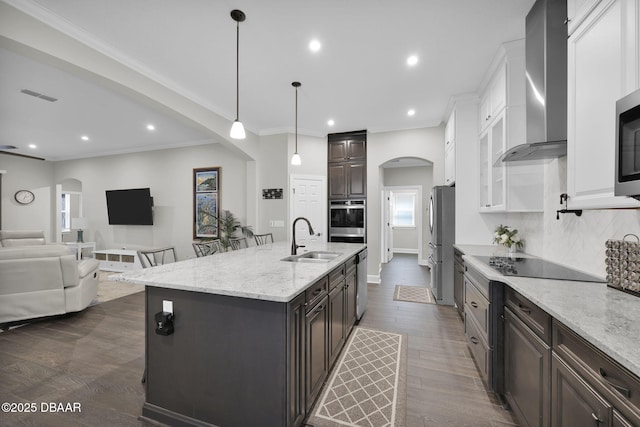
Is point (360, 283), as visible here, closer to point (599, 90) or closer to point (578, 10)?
point (599, 90)

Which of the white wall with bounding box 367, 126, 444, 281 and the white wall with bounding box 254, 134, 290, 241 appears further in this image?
the white wall with bounding box 254, 134, 290, 241

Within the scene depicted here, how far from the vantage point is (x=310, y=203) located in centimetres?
529

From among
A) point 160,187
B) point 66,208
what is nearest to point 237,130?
point 160,187

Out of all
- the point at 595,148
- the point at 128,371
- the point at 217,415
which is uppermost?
the point at 595,148

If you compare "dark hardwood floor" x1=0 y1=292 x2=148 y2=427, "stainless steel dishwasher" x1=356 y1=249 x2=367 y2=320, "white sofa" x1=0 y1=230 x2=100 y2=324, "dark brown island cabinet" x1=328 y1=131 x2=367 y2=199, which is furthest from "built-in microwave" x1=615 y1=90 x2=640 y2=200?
"white sofa" x1=0 y1=230 x2=100 y2=324

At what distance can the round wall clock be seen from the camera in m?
6.86

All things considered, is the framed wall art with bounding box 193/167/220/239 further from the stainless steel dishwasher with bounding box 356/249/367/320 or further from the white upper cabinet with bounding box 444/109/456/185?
the white upper cabinet with bounding box 444/109/456/185

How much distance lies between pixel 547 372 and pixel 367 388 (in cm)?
124

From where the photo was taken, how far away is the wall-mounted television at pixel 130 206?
6227 millimetres

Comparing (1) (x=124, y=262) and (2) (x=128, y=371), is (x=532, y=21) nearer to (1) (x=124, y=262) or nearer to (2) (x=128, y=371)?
(2) (x=128, y=371)

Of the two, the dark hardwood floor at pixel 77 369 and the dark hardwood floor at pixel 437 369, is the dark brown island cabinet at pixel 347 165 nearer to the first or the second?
the dark hardwood floor at pixel 437 369

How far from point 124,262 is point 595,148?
321 inches

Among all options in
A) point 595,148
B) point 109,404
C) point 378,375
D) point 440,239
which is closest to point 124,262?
point 109,404

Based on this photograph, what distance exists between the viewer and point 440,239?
3.90 m
